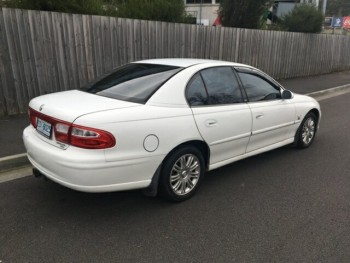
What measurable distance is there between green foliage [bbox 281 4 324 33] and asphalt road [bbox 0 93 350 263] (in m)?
14.0

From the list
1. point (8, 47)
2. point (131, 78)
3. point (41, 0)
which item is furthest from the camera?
point (41, 0)

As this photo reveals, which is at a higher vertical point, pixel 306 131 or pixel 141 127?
pixel 141 127

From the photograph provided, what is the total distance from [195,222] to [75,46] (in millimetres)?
5459

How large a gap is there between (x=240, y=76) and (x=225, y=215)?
1.86 metres

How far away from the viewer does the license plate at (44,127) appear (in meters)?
3.41

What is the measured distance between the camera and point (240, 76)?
180 inches

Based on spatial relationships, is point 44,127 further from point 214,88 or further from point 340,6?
point 340,6

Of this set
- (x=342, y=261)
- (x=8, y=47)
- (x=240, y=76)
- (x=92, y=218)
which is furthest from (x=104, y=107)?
(x=8, y=47)

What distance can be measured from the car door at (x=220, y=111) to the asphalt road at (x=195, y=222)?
51 centimetres

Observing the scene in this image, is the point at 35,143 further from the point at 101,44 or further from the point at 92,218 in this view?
the point at 101,44

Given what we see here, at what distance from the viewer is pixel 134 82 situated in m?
3.93

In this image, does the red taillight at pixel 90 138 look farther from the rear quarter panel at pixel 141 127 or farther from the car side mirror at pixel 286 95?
the car side mirror at pixel 286 95

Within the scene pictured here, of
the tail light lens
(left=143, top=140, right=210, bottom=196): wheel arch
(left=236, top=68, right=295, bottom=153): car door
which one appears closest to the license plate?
the tail light lens

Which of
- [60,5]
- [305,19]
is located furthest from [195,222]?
[305,19]
